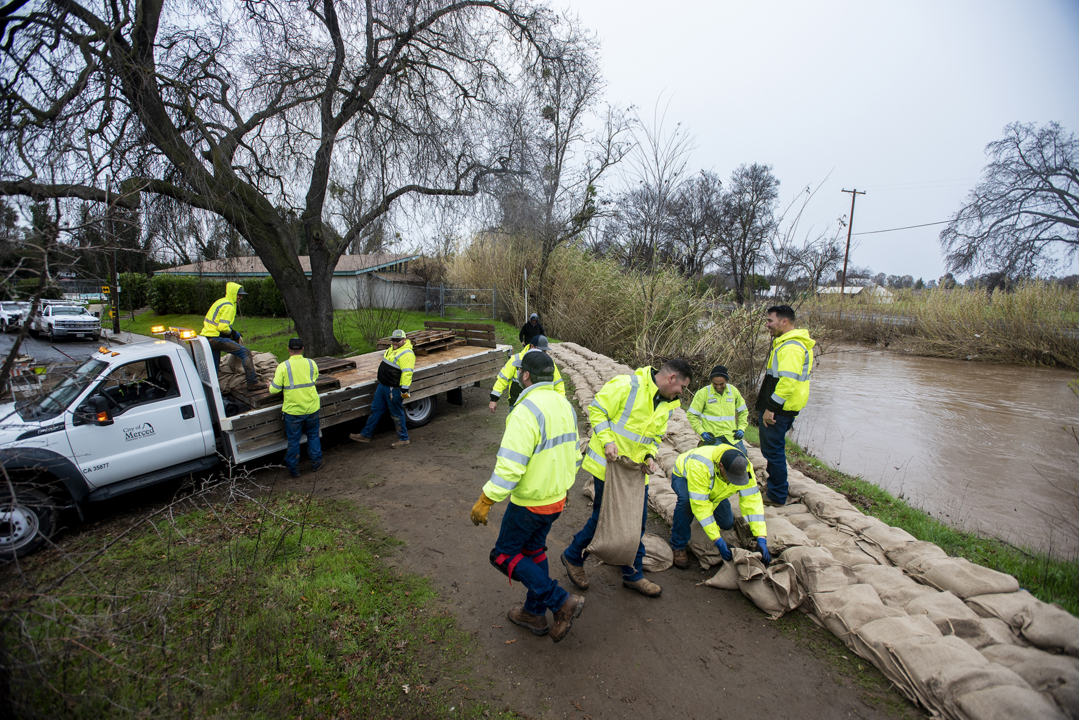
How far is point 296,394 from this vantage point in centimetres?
541

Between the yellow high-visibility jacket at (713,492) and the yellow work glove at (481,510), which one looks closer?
the yellow work glove at (481,510)

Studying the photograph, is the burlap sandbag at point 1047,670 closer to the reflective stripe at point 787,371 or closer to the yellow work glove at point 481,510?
the reflective stripe at point 787,371

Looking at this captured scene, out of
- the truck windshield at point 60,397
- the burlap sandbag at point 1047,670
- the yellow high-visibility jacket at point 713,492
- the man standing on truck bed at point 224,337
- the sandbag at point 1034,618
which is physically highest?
the man standing on truck bed at point 224,337

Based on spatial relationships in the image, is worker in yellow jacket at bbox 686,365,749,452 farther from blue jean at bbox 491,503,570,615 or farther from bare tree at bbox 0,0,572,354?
bare tree at bbox 0,0,572,354

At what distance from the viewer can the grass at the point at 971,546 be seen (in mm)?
3367

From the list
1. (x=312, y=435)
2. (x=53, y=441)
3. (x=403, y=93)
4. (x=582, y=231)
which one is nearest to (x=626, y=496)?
(x=312, y=435)

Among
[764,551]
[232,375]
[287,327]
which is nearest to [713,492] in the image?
[764,551]

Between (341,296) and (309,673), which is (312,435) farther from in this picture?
(341,296)

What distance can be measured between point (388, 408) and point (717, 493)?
464cm

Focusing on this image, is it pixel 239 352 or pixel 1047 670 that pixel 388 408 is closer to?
pixel 239 352

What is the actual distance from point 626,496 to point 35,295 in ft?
10.9

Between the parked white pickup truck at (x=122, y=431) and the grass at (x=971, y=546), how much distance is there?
21.0 ft

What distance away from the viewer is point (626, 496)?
11.5 ft

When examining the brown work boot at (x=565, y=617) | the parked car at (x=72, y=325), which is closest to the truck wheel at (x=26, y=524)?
the brown work boot at (x=565, y=617)
